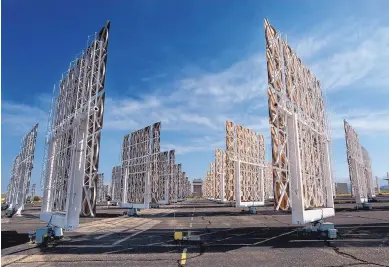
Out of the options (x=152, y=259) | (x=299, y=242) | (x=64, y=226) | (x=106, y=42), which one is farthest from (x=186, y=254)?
(x=106, y=42)

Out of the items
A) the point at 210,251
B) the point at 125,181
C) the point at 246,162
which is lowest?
the point at 210,251

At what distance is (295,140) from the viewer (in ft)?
44.7

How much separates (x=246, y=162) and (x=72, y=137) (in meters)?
27.6

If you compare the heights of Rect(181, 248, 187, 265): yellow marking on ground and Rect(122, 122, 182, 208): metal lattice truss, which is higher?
Rect(122, 122, 182, 208): metal lattice truss

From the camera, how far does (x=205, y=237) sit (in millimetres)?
12930

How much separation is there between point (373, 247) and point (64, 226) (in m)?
11.8

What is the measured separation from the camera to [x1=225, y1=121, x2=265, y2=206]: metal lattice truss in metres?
36.5

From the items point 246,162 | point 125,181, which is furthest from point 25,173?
point 246,162

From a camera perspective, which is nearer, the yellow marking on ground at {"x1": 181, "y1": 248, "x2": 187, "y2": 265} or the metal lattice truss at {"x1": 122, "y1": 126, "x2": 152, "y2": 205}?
the yellow marking on ground at {"x1": 181, "y1": 248, "x2": 187, "y2": 265}

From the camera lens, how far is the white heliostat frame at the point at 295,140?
1357cm

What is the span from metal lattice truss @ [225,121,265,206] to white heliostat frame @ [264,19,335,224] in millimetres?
18250

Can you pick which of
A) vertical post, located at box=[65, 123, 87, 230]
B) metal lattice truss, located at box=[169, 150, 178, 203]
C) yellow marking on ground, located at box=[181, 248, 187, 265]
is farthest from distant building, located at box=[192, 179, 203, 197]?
yellow marking on ground, located at box=[181, 248, 187, 265]

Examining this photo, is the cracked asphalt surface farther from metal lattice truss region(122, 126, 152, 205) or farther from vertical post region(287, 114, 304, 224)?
metal lattice truss region(122, 126, 152, 205)

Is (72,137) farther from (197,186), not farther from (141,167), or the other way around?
(197,186)
